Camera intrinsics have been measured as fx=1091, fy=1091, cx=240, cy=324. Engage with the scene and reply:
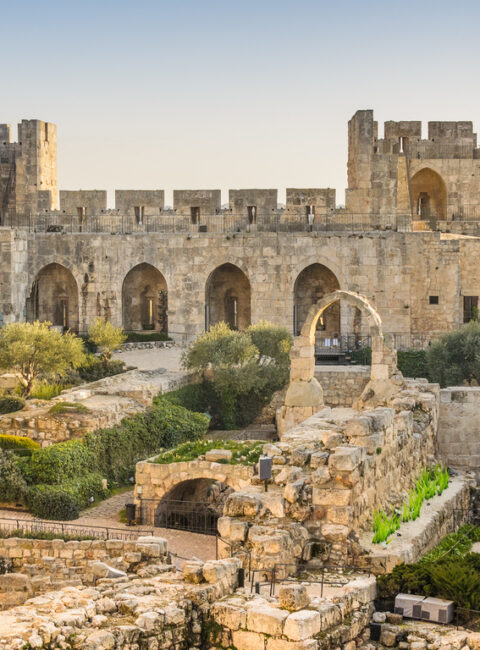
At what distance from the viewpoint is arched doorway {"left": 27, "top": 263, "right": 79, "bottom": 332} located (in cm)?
3950

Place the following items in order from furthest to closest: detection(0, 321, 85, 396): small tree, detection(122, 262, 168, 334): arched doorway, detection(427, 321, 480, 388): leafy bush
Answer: detection(122, 262, 168, 334): arched doorway < detection(427, 321, 480, 388): leafy bush < detection(0, 321, 85, 396): small tree

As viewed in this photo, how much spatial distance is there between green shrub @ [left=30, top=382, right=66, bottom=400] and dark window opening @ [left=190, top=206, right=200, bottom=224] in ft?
36.8

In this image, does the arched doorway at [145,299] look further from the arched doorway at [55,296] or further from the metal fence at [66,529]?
the metal fence at [66,529]

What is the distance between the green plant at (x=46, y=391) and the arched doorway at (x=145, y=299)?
1109 centimetres

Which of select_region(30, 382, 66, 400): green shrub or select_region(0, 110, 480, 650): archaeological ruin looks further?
select_region(30, 382, 66, 400): green shrub

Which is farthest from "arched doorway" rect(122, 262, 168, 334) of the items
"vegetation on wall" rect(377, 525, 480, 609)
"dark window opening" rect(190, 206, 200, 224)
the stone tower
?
"vegetation on wall" rect(377, 525, 480, 609)

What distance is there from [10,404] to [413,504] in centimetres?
1357

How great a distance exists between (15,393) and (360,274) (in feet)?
44.7

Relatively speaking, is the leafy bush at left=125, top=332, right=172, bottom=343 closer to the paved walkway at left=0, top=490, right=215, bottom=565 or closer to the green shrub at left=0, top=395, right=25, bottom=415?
the green shrub at left=0, top=395, right=25, bottom=415

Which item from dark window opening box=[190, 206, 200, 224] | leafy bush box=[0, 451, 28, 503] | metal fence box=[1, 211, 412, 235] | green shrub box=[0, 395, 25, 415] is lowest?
leafy bush box=[0, 451, 28, 503]

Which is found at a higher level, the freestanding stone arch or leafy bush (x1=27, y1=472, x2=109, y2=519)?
the freestanding stone arch

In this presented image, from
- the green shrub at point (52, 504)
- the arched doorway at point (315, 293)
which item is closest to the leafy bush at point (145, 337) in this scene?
the arched doorway at point (315, 293)

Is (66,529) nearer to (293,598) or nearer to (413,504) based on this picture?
(413,504)

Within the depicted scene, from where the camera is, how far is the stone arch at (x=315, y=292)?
38.1m
